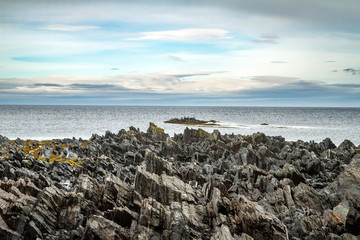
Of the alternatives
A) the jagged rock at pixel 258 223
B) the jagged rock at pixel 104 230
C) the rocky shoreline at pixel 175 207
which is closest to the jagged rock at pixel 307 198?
the rocky shoreline at pixel 175 207

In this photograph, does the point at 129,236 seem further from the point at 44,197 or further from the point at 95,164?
the point at 95,164

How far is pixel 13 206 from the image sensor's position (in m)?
14.3

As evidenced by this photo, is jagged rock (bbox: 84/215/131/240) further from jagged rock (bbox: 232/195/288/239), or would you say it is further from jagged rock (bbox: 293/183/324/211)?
jagged rock (bbox: 293/183/324/211)

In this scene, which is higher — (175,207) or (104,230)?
(175,207)

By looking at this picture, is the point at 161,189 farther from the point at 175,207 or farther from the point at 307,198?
the point at 307,198

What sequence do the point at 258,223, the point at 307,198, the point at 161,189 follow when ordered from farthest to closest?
the point at 307,198 < the point at 161,189 < the point at 258,223

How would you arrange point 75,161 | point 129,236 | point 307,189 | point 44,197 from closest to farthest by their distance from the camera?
point 129,236
point 44,197
point 307,189
point 75,161

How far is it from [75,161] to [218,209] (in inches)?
833

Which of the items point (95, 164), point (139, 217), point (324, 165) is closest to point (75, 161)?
point (95, 164)

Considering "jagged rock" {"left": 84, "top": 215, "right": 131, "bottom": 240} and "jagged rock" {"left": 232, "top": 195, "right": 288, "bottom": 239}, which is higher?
"jagged rock" {"left": 232, "top": 195, "right": 288, "bottom": 239}

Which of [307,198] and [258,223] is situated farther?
[307,198]

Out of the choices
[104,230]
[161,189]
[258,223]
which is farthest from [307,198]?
[104,230]

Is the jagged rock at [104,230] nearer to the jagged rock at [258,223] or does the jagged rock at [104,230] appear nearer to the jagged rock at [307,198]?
the jagged rock at [258,223]

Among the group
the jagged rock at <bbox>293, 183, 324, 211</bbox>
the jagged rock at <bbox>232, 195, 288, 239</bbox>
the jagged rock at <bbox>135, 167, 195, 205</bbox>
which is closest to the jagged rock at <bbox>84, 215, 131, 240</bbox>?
the jagged rock at <bbox>135, 167, 195, 205</bbox>
